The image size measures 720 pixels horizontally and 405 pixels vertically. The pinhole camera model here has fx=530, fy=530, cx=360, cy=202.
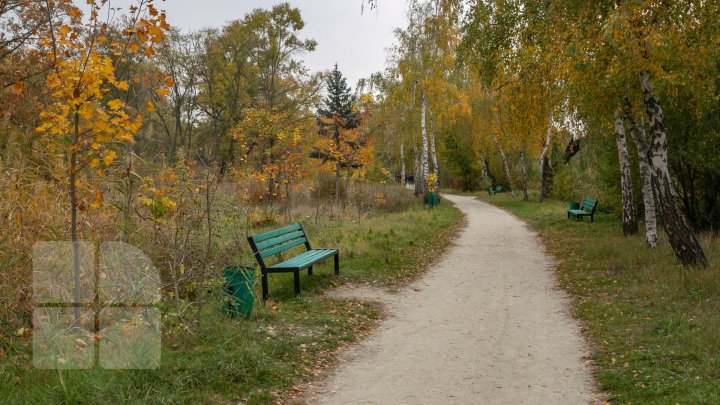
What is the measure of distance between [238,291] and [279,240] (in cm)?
212

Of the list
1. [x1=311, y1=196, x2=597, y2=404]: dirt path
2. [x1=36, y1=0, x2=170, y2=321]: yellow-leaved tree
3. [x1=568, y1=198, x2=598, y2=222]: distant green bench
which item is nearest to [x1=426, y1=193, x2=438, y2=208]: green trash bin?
[x1=568, y1=198, x2=598, y2=222]: distant green bench

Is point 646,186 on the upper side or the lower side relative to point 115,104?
lower

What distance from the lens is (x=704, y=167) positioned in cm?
1186

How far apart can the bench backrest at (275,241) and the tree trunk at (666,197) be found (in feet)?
19.2

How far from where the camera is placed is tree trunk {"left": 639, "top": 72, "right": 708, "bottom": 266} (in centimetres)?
824

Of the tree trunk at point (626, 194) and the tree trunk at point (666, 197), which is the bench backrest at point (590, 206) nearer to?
the tree trunk at point (626, 194)

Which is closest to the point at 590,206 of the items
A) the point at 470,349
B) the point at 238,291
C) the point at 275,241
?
the point at 275,241

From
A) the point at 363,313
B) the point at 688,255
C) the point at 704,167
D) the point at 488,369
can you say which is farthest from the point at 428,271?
the point at 704,167

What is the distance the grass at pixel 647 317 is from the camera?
4480mm

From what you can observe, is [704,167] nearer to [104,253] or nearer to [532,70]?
[532,70]

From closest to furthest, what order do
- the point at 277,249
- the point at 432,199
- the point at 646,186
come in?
the point at 277,249
the point at 646,186
the point at 432,199

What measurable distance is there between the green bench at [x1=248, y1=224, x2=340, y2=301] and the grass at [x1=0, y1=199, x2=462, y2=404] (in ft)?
1.24

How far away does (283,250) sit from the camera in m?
8.03

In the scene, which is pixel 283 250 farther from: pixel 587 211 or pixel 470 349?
pixel 587 211
